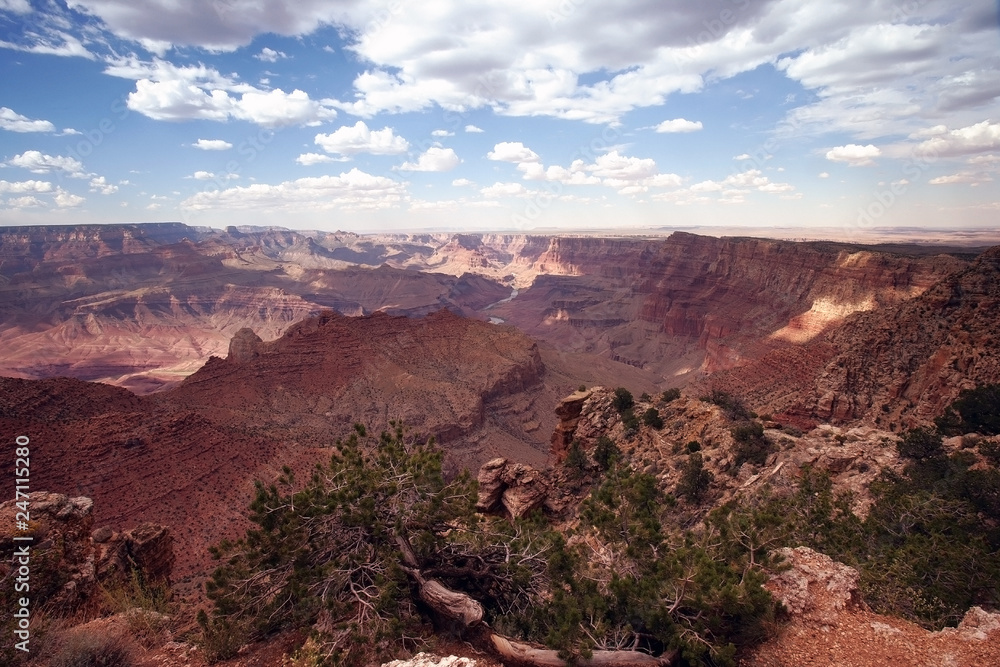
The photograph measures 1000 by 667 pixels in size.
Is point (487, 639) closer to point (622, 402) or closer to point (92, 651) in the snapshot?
point (92, 651)

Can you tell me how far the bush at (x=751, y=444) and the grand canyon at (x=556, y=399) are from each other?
0.19m

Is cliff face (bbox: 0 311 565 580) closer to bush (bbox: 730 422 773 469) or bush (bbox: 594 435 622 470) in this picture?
bush (bbox: 594 435 622 470)

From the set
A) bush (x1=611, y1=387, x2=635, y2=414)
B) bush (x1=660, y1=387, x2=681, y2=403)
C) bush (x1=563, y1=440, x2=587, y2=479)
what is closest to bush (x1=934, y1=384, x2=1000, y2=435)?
bush (x1=660, y1=387, x2=681, y2=403)

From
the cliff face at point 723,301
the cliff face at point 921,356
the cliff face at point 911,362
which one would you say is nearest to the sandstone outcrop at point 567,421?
the cliff face at point 911,362

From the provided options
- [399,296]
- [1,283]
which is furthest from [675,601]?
[1,283]

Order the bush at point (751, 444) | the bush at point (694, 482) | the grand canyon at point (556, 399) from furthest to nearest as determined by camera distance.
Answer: the bush at point (751, 444) < the bush at point (694, 482) < the grand canyon at point (556, 399)

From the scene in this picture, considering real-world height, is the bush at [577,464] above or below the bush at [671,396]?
below

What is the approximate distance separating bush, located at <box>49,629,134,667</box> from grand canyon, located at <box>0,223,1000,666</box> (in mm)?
580

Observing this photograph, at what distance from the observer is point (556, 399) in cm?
6631

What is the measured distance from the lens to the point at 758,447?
69.0ft

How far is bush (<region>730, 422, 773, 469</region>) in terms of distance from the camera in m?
20.6

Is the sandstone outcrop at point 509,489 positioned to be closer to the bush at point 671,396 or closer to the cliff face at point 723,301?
the bush at point 671,396

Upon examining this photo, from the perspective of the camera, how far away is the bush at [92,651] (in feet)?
24.9

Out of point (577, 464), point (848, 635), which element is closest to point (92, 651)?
point (848, 635)
